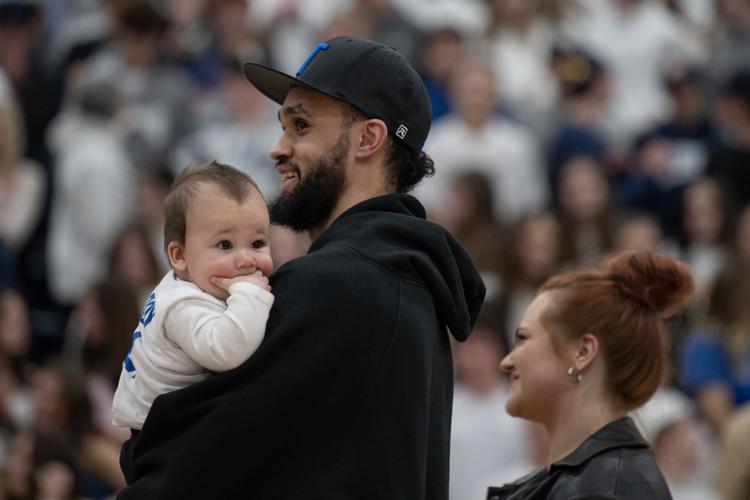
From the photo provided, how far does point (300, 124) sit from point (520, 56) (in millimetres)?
8469

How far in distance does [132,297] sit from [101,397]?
0.58 metres

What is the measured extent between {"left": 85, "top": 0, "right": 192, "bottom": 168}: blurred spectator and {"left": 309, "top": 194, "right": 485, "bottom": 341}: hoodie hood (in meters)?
6.09

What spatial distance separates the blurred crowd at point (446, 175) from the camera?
7.94 metres

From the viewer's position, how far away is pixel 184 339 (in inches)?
140

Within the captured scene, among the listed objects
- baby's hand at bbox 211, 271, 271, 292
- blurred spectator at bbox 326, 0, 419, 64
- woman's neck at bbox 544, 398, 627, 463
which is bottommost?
baby's hand at bbox 211, 271, 271, 292

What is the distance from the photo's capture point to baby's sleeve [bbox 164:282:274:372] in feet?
11.5

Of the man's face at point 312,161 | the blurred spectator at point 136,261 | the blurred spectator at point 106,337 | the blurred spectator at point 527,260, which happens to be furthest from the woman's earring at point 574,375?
the blurred spectator at point 136,261

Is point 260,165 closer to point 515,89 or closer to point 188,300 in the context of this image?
point 515,89

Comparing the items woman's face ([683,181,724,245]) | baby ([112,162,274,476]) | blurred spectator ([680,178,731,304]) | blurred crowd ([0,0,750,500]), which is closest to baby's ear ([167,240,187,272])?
baby ([112,162,274,476])

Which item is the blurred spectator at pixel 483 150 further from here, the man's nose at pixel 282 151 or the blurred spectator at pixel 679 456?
the man's nose at pixel 282 151

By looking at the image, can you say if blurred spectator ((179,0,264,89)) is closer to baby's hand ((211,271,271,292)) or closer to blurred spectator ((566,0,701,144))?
blurred spectator ((566,0,701,144))

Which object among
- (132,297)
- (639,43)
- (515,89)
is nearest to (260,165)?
(132,297)

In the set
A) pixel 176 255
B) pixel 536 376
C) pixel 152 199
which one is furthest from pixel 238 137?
pixel 176 255

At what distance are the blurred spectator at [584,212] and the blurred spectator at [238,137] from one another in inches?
74.2
